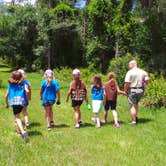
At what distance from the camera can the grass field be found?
816cm

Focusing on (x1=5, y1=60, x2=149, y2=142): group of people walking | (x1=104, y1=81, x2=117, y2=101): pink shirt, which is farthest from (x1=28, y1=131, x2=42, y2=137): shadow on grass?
(x1=104, y1=81, x2=117, y2=101): pink shirt

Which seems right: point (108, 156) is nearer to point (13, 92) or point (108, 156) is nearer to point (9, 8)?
point (13, 92)

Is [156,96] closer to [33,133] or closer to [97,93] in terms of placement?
[97,93]

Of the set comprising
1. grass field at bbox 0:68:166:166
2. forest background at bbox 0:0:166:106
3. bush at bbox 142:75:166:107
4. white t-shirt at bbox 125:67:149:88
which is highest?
forest background at bbox 0:0:166:106

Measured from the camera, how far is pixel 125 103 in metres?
17.8

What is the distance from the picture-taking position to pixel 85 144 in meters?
9.48

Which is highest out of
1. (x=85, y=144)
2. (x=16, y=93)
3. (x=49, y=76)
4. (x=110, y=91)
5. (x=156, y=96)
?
(x=49, y=76)

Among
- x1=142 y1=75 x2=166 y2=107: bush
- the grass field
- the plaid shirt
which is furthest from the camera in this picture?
x1=142 y1=75 x2=166 y2=107: bush

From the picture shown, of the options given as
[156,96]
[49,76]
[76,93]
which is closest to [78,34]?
[156,96]

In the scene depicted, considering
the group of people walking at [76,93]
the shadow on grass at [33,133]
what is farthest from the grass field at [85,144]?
the group of people walking at [76,93]

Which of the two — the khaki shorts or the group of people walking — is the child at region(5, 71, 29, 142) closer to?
the group of people walking

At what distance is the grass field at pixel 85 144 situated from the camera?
8.16 metres

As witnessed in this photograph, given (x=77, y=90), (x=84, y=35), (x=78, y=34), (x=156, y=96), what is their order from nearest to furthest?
(x=77, y=90), (x=156, y=96), (x=78, y=34), (x=84, y=35)

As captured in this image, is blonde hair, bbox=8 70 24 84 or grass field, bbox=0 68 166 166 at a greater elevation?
blonde hair, bbox=8 70 24 84
